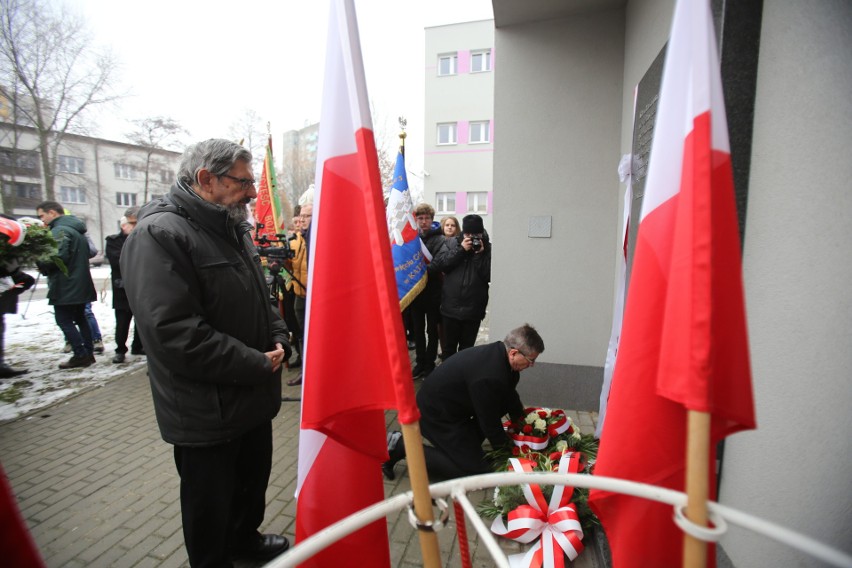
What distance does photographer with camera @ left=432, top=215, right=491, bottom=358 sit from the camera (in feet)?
16.1

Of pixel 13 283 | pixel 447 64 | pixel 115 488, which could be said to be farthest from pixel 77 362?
pixel 447 64

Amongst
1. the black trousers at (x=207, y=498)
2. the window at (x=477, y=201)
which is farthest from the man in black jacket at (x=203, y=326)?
the window at (x=477, y=201)

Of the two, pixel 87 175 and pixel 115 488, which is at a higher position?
pixel 87 175

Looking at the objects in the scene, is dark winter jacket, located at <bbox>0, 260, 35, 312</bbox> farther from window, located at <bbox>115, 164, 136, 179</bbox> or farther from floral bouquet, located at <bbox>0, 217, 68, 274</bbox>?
window, located at <bbox>115, 164, 136, 179</bbox>

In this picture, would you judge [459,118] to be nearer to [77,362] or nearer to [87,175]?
[77,362]

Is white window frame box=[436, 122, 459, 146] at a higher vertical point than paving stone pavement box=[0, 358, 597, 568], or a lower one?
higher

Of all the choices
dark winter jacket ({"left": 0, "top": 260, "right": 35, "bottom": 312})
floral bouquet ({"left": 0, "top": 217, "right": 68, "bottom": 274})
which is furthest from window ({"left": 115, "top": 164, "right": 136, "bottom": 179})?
floral bouquet ({"left": 0, "top": 217, "right": 68, "bottom": 274})

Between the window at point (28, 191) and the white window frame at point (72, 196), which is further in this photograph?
the white window frame at point (72, 196)

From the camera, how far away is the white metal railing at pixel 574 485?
0.79m

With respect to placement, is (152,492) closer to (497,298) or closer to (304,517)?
(304,517)

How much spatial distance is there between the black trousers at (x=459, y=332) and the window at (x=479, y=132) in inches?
947

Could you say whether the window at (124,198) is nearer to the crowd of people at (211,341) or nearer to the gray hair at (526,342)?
the crowd of people at (211,341)

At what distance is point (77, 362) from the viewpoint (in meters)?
6.05

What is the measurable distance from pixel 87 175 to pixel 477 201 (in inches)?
1257
